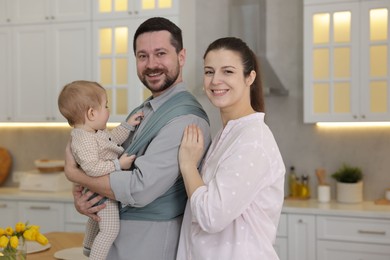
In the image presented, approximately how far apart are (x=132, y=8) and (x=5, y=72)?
1314 millimetres

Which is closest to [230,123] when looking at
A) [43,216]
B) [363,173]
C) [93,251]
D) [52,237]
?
[93,251]

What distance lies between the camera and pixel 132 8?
4.57 m

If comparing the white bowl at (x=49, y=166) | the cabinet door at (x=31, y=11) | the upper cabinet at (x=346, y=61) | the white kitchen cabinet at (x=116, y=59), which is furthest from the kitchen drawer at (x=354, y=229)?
the cabinet door at (x=31, y=11)

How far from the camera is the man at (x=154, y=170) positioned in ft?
6.48

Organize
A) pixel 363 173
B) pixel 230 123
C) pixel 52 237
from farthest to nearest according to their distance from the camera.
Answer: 1. pixel 363 173
2. pixel 52 237
3. pixel 230 123

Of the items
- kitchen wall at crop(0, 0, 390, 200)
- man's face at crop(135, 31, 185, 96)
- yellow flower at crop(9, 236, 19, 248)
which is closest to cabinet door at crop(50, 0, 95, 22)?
kitchen wall at crop(0, 0, 390, 200)

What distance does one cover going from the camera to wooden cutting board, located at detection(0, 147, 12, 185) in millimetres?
5281

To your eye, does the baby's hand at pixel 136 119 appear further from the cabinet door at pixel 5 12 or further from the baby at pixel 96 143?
the cabinet door at pixel 5 12

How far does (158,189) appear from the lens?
1.99m

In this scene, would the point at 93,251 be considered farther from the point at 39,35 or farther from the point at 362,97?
the point at 39,35

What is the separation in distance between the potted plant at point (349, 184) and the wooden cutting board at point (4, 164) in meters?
2.98

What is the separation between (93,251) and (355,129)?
2.87 m

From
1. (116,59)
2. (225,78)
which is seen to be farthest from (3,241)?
(116,59)

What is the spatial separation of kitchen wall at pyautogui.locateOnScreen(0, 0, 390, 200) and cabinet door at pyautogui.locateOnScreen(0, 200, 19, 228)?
1.77 m
